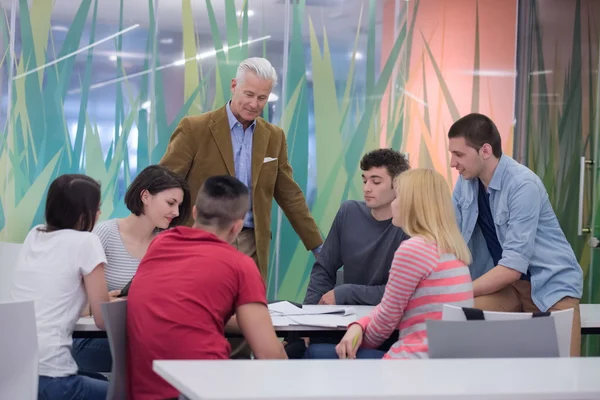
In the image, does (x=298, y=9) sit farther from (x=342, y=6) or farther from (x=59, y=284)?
(x=59, y=284)

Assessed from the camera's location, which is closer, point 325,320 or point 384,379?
point 384,379

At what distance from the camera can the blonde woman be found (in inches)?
109

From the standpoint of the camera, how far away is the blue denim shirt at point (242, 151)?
4312mm

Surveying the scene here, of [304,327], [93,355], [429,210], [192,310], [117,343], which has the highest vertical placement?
[429,210]

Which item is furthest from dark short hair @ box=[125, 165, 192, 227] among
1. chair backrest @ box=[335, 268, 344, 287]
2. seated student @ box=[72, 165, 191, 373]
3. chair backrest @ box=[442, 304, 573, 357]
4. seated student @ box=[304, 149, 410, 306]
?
chair backrest @ box=[442, 304, 573, 357]

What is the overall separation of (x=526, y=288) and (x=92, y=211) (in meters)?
1.92

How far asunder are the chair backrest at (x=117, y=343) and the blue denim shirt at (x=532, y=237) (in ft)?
5.63

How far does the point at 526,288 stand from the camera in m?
3.66

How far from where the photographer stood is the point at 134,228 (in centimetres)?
359

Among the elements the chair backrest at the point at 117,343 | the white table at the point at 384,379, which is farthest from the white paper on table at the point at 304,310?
the white table at the point at 384,379

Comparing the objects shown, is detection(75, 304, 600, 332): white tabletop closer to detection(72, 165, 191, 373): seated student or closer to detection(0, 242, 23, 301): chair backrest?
detection(72, 165, 191, 373): seated student

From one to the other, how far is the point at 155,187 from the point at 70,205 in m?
0.79

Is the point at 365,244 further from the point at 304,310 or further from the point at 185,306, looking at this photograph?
the point at 185,306

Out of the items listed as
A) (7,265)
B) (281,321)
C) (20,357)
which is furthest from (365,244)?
(7,265)
